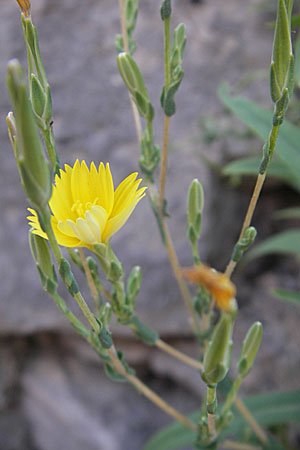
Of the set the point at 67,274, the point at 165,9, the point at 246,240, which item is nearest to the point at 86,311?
the point at 67,274

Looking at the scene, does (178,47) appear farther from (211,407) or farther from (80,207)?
(211,407)

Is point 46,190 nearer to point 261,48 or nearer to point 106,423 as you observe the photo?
point 106,423

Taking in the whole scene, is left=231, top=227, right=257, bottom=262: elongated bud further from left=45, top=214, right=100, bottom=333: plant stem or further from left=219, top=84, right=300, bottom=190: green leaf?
left=219, top=84, right=300, bottom=190: green leaf

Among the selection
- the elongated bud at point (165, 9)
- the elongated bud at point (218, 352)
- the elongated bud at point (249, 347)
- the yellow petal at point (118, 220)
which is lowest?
the elongated bud at point (249, 347)

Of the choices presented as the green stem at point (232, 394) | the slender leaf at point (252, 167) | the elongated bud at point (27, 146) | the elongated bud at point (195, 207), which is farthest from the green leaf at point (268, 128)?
the elongated bud at point (27, 146)

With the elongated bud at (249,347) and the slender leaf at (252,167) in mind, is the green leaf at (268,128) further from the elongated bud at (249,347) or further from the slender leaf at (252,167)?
the elongated bud at (249,347)

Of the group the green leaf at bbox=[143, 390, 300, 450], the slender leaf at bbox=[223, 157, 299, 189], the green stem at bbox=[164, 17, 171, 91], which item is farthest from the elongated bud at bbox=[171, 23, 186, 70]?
the green leaf at bbox=[143, 390, 300, 450]
